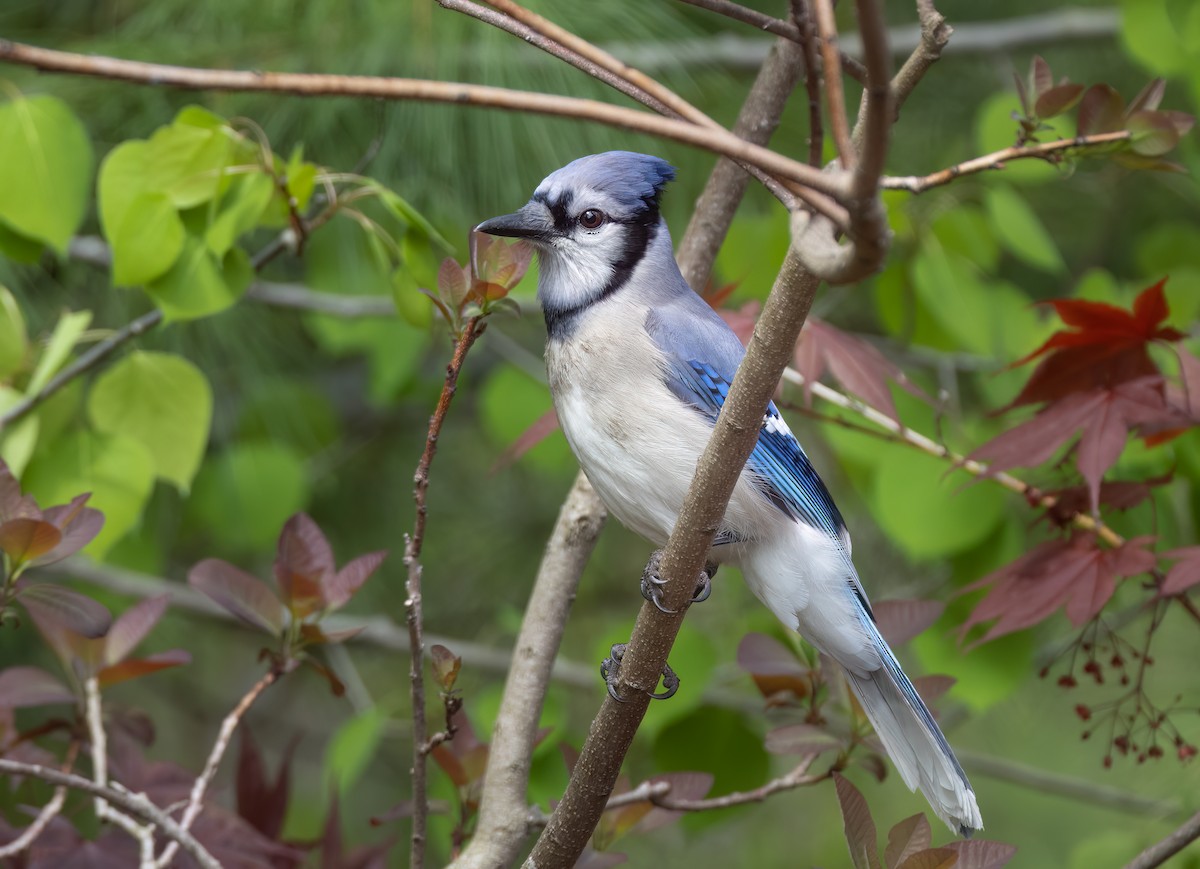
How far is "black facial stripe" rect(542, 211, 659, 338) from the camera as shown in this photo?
4.84 feet

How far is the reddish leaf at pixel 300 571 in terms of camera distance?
120 cm

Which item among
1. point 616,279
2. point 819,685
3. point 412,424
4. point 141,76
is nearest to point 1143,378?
point 819,685

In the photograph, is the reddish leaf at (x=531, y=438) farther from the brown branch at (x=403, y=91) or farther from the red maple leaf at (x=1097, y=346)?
the brown branch at (x=403, y=91)

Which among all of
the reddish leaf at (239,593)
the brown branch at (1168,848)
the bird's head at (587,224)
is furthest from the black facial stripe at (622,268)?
the brown branch at (1168,848)

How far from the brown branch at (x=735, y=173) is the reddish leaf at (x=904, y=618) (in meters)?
0.51

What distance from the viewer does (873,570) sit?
9.36ft

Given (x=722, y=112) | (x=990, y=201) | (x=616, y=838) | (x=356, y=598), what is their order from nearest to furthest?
(x=616, y=838)
(x=990, y=201)
(x=722, y=112)
(x=356, y=598)

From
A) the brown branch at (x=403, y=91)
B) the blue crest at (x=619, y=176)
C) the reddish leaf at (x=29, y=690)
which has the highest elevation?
the brown branch at (x=403, y=91)

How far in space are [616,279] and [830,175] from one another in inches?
37.3

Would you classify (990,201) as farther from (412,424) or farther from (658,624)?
(412,424)

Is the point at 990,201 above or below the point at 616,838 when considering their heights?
above

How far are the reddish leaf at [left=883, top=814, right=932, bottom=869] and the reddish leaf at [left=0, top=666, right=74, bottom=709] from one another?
0.85 metres

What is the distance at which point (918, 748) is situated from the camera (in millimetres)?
1295

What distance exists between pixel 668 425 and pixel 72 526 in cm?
62
